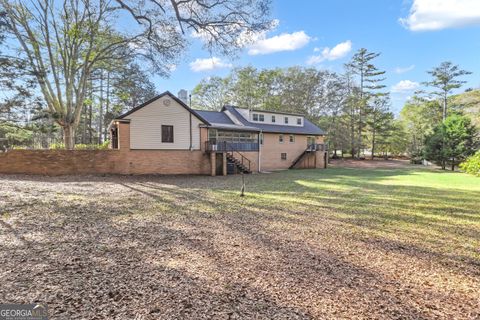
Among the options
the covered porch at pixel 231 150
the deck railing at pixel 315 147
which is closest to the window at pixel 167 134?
the covered porch at pixel 231 150

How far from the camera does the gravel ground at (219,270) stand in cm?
279

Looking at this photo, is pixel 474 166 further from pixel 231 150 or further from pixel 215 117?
pixel 215 117

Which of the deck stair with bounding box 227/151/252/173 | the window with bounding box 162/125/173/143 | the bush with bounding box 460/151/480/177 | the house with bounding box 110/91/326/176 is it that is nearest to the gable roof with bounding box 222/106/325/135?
the house with bounding box 110/91/326/176

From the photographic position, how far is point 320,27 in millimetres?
16812

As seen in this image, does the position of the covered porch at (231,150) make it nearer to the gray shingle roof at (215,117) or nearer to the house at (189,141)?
the house at (189,141)

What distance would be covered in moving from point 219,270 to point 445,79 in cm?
4413

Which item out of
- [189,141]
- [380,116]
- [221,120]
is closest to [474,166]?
[380,116]

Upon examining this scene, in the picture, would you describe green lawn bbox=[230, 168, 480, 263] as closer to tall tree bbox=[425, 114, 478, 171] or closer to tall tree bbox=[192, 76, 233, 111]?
tall tree bbox=[425, 114, 478, 171]

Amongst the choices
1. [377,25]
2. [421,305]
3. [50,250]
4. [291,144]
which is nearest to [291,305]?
[421,305]

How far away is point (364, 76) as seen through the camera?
1545 inches

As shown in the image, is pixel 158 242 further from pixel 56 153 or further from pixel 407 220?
pixel 56 153

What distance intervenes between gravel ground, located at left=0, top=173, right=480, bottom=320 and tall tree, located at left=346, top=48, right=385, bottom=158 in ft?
121

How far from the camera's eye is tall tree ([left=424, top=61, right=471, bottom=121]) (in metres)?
34.3

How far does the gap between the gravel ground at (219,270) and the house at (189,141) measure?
10.5 metres
